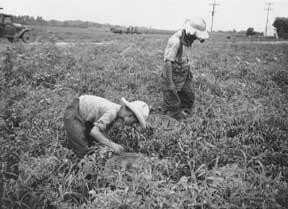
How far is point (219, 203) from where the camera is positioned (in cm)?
276

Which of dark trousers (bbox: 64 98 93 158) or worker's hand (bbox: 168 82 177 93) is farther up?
worker's hand (bbox: 168 82 177 93)

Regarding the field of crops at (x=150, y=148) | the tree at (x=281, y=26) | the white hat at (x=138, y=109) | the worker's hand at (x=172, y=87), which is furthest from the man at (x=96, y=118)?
the tree at (x=281, y=26)

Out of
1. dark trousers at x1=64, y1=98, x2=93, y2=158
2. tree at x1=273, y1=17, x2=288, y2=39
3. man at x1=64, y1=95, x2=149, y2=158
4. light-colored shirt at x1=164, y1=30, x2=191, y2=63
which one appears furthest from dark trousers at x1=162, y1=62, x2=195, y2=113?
tree at x1=273, y1=17, x2=288, y2=39

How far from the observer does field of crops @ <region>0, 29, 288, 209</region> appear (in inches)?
107

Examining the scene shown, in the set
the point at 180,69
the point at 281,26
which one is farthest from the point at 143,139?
the point at 281,26

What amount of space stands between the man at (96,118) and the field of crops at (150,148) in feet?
0.51

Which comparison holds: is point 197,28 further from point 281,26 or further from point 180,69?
point 281,26

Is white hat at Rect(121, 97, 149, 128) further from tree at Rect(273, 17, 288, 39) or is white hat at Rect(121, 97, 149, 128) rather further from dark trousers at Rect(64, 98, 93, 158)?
tree at Rect(273, 17, 288, 39)

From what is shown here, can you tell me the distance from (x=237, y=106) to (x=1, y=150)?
417 cm

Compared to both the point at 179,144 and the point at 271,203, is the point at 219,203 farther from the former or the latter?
the point at 179,144

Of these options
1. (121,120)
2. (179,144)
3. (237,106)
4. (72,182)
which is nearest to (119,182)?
(72,182)

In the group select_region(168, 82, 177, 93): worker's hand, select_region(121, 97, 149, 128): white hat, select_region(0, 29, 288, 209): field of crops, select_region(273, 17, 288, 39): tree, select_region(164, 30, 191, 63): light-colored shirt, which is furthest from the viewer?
select_region(273, 17, 288, 39): tree

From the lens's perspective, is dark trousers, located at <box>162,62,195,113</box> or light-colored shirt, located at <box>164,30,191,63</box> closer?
light-colored shirt, located at <box>164,30,191,63</box>

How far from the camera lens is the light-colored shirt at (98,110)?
3268mm
